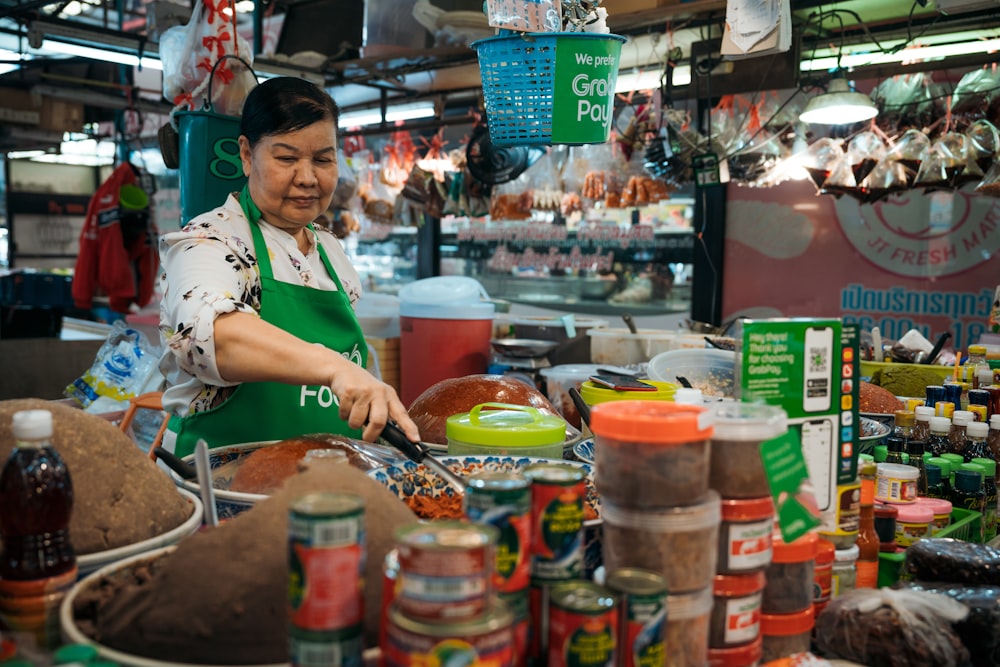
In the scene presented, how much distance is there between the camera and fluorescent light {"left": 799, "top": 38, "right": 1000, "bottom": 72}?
3.96m

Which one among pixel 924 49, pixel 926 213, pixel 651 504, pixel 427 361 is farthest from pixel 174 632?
pixel 926 213

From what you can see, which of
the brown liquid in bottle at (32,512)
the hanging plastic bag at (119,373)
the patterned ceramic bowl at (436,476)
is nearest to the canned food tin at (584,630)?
the patterned ceramic bowl at (436,476)

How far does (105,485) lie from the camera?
112 cm

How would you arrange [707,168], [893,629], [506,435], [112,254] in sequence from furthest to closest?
[112,254], [707,168], [506,435], [893,629]

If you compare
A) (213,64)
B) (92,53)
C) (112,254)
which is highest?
(92,53)

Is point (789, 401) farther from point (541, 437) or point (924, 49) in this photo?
point (924, 49)

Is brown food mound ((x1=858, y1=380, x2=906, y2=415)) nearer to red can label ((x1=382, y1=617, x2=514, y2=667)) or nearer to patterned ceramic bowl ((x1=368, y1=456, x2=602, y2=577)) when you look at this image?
patterned ceramic bowl ((x1=368, y1=456, x2=602, y2=577))

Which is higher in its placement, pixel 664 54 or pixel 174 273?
pixel 664 54

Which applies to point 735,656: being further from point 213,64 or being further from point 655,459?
point 213,64

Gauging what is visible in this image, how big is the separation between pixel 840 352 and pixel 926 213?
185 inches

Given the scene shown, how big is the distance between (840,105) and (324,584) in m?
3.58

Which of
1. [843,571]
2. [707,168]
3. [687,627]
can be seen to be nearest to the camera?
[687,627]

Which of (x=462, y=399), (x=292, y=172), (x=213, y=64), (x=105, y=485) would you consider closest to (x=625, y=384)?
(x=462, y=399)

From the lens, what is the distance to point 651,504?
2.98 feet
